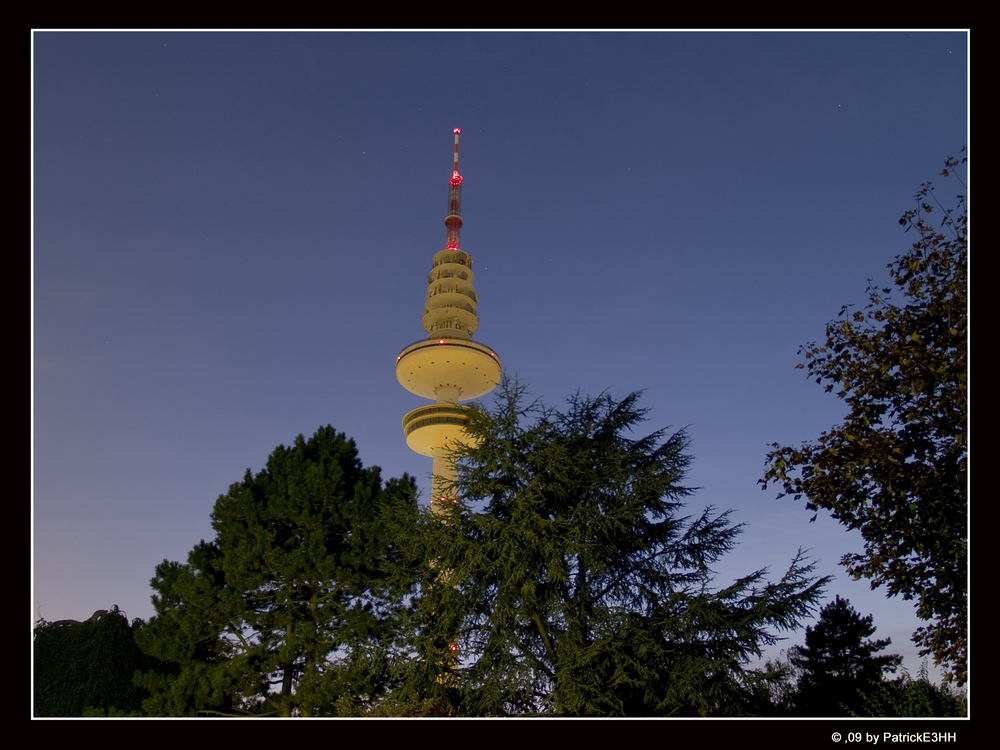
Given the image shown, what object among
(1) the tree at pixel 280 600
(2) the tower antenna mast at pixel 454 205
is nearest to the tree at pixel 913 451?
(1) the tree at pixel 280 600

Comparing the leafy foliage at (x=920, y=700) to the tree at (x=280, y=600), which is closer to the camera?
the leafy foliage at (x=920, y=700)

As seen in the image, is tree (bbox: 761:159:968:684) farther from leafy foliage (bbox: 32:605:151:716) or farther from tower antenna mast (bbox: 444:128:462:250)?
tower antenna mast (bbox: 444:128:462:250)

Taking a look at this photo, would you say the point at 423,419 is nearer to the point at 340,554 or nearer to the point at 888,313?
the point at 340,554

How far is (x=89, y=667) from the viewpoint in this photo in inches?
1093

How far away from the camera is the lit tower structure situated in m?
60.2

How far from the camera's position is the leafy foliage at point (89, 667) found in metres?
27.3

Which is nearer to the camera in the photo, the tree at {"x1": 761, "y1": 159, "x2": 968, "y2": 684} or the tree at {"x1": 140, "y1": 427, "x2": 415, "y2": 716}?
the tree at {"x1": 761, "y1": 159, "x2": 968, "y2": 684}

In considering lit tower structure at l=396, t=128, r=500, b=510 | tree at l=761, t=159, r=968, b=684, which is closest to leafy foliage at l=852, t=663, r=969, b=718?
tree at l=761, t=159, r=968, b=684

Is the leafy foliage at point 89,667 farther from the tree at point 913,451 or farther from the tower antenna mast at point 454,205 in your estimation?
the tower antenna mast at point 454,205

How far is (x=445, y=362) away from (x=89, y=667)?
1466 inches

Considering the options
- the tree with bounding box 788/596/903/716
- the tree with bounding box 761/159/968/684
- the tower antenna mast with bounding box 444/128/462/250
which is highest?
the tower antenna mast with bounding box 444/128/462/250

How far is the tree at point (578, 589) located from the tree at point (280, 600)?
2468 mm

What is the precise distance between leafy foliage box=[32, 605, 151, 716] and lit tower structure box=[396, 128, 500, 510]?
94.5ft
